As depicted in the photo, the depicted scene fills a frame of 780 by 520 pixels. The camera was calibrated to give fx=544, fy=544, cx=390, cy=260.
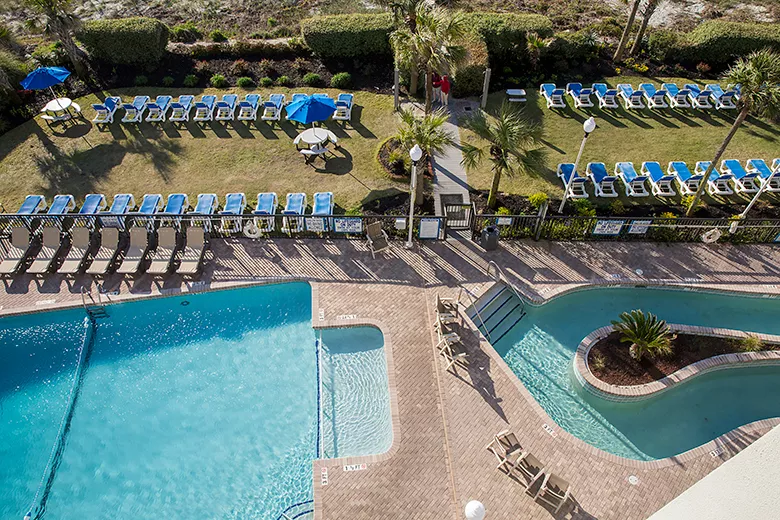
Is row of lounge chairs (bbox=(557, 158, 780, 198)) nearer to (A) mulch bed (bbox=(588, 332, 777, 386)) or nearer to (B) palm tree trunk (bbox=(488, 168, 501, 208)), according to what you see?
(B) palm tree trunk (bbox=(488, 168, 501, 208))

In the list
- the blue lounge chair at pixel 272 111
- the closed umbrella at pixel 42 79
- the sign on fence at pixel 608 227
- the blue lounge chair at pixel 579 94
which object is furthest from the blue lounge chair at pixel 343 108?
the closed umbrella at pixel 42 79

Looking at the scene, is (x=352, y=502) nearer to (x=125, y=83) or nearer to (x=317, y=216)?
(x=317, y=216)

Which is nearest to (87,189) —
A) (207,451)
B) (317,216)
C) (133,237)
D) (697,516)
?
(133,237)

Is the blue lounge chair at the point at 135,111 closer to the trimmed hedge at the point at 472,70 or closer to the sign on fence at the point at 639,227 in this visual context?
the trimmed hedge at the point at 472,70

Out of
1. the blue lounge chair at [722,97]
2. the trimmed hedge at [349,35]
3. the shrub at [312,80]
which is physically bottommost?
the shrub at [312,80]

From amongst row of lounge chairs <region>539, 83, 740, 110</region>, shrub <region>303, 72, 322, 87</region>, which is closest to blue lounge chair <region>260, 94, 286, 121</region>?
shrub <region>303, 72, 322, 87</region>

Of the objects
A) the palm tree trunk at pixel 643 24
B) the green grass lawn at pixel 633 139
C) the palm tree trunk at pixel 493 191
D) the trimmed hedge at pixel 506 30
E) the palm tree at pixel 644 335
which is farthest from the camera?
the trimmed hedge at pixel 506 30
